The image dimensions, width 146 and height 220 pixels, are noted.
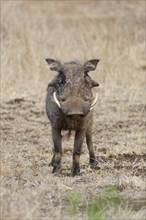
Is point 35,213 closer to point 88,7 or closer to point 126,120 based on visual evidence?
point 126,120

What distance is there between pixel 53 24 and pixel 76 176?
39.0 feet

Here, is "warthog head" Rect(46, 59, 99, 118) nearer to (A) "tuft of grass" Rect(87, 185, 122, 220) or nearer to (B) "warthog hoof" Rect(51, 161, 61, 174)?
(B) "warthog hoof" Rect(51, 161, 61, 174)

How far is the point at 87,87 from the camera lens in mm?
6848

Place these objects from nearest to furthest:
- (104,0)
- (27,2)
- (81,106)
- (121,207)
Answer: (121,207), (81,106), (27,2), (104,0)

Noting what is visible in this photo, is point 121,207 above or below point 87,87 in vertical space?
below

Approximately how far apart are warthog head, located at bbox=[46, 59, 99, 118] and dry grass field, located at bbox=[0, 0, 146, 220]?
0.56 meters

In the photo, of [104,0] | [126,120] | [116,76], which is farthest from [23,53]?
[104,0]

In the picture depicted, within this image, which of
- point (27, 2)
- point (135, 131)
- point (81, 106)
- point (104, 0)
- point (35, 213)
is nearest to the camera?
point (35, 213)

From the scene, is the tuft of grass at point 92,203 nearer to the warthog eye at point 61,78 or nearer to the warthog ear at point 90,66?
the warthog eye at point 61,78

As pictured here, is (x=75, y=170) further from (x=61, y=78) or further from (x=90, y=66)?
(x=90, y=66)

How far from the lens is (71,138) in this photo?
9406mm

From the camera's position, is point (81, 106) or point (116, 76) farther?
point (116, 76)

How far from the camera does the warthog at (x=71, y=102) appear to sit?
21.5ft

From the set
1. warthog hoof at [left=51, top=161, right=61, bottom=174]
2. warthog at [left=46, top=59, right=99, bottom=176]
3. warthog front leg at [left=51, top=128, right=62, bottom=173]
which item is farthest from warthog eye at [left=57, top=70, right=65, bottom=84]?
warthog hoof at [left=51, top=161, right=61, bottom=174]
